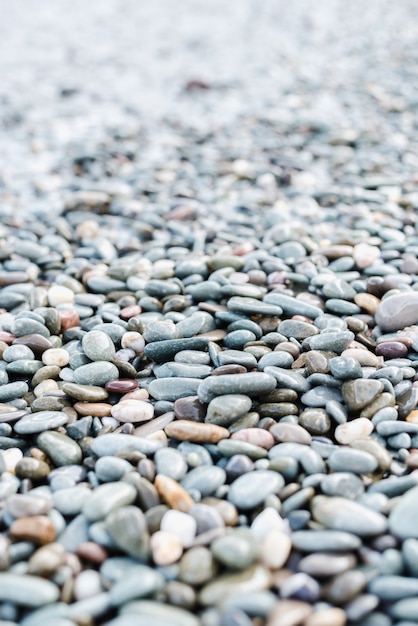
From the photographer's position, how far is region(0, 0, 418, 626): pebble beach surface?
1377mm

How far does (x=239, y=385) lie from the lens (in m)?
1.86

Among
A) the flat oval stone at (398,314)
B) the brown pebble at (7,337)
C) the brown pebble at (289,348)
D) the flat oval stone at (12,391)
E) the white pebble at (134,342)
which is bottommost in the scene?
the flat oval stone at (12,391)

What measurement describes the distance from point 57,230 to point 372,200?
5.62 ft

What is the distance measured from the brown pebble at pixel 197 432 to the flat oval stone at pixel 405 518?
1.70 ft

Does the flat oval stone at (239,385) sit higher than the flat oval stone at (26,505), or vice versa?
the flat oval stone at (239,385)

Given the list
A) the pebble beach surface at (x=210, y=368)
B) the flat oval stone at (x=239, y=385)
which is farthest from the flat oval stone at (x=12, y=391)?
the flat oval stone at (x=239, y=385)

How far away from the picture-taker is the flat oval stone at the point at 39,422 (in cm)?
183

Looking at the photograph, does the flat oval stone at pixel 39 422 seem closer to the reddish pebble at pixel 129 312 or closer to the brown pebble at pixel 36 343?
the brown pebble at pixel 36 343

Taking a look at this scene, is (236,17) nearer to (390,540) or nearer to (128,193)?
(128,193)

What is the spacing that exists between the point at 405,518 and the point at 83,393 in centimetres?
104

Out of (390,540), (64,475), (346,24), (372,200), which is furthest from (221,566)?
(346,24)

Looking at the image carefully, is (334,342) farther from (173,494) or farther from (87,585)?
(87,585)

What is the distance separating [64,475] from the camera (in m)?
1.67

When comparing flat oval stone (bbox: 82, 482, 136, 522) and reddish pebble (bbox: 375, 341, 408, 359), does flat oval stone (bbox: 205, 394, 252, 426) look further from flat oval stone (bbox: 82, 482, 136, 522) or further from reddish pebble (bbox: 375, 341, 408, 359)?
reddish pebble (bbox: 375, 341, 408, 359)
